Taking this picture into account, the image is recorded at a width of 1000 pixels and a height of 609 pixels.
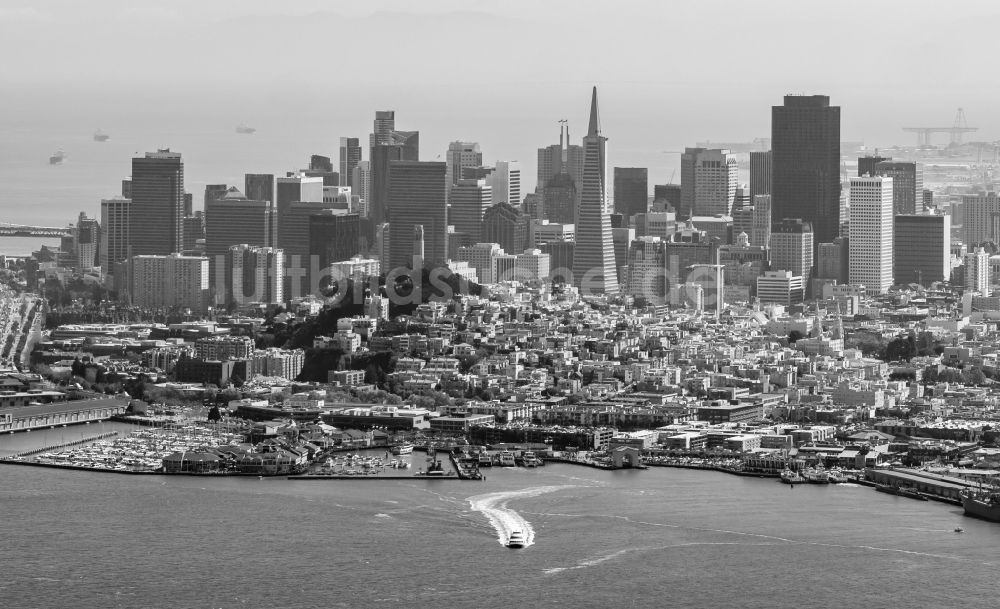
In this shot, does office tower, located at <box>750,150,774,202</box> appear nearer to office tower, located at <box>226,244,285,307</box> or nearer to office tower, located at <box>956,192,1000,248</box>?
office tower, located at <box>956,192,1000,248</box>

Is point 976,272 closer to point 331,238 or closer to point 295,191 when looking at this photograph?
point 331,238

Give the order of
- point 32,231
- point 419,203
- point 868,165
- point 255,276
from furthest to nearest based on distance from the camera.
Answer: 1. point 32,231
2. point 868,165
3. point 419,203
4. point 255,276

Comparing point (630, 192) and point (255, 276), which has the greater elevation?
point (630, 192)

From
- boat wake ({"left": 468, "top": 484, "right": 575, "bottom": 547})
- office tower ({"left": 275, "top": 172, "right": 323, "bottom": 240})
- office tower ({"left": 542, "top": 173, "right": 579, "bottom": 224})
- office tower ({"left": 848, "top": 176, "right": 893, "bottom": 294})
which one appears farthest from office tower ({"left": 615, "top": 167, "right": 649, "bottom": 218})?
boat wake ({"left": 468, "top": 484, "right": 575, "bottom": 547})

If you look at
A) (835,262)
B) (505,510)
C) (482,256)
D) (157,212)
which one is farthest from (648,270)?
(505,510)

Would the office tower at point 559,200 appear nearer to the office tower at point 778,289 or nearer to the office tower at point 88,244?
the office tower at point 778,289

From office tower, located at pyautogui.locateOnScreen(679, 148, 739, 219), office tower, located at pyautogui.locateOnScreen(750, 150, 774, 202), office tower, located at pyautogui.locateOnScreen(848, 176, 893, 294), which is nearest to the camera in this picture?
office tower, located at pyautogui.locateOnScreen(848, 176, 893, 294)

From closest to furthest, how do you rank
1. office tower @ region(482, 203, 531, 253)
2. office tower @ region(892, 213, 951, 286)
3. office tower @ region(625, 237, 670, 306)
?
office tower @ region(625, 237, 670, 306)
office tower @ region(892, 213, 951, 286)
office tower @ region(482, 203, 531, 253)
